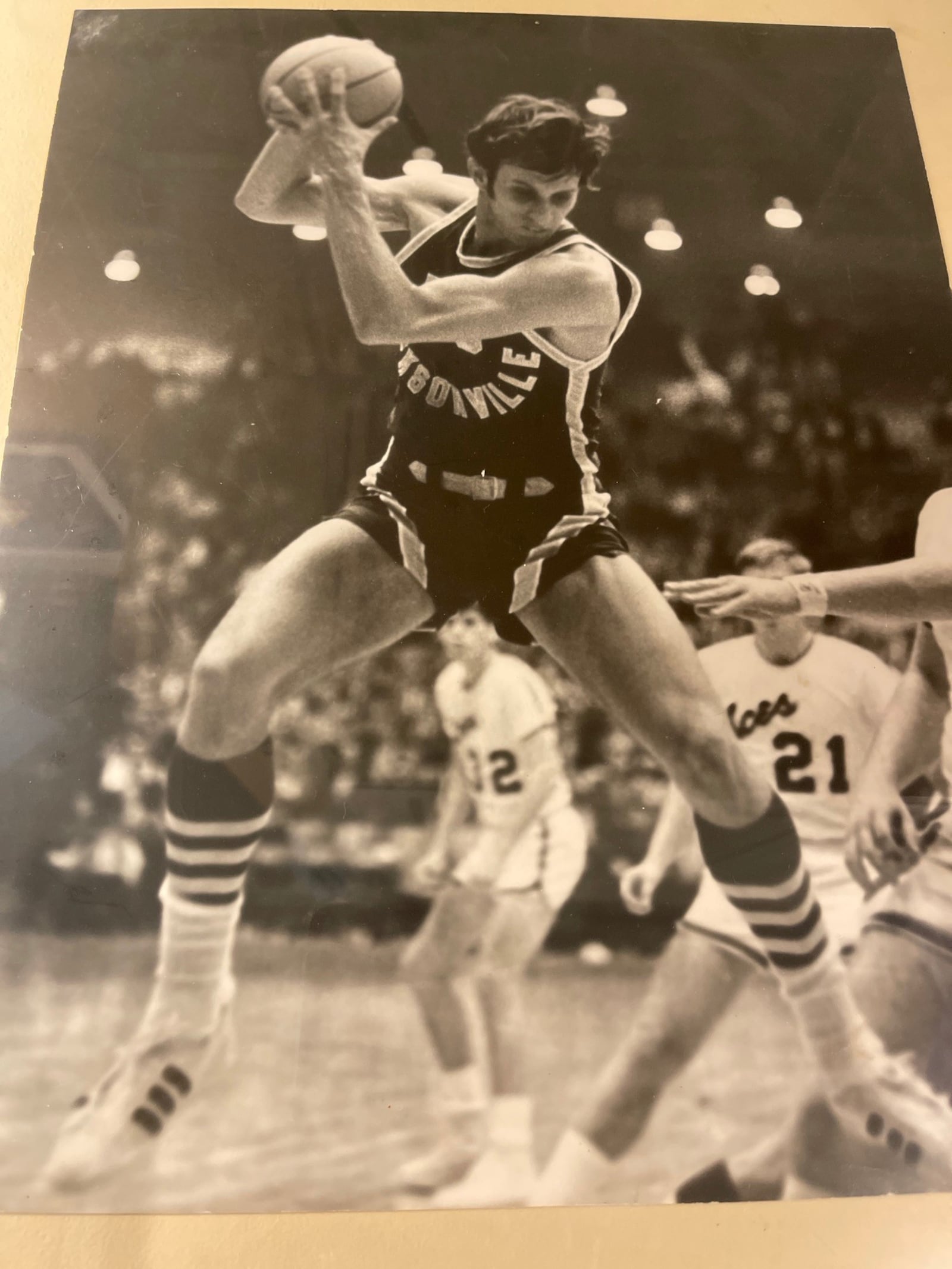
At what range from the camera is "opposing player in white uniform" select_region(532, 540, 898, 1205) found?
4.59ft

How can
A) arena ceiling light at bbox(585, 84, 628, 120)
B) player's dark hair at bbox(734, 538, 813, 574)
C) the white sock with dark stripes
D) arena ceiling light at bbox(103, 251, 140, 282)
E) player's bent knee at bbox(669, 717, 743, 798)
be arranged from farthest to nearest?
arena ceiling light at bbox(585, 84, 628, 120) → arena ceiling light at bbox(103, 251, 140, 282) → player's dark hair at bbox(734, 538, 813, 574) → player's bent knee at bbox(669, 717, 743, 798) → the white sock with dark stripes

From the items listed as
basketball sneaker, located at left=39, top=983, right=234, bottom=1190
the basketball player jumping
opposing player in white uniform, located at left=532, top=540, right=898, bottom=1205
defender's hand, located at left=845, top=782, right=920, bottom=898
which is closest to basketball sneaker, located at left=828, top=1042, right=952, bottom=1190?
the basketball player jumping

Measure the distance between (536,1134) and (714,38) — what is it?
2.15 meters

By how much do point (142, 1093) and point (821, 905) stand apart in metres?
1.09

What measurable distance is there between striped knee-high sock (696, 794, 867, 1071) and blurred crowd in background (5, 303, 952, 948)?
0.36ft

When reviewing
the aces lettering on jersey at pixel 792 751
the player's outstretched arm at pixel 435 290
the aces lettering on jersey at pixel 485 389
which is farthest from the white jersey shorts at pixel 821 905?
the player's outstretched arm at pixel 435 290

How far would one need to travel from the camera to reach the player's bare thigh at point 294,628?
1.55m

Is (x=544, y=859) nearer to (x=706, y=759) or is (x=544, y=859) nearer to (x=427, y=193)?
(x=706, y=759)

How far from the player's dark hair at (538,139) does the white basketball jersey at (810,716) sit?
0.97 meters

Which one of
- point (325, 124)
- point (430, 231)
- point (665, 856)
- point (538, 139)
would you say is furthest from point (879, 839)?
point (325, 124)

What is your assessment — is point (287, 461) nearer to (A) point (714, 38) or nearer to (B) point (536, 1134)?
(B) point (536, 1134)

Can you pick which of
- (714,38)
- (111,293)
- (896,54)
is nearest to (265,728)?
(111,293)

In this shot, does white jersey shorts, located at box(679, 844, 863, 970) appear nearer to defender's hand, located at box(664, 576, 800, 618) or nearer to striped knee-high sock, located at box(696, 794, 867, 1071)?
striped knee-high sock, located at box(696, 794, 867, 1071)

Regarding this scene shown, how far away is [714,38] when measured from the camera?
2000 millimetres
